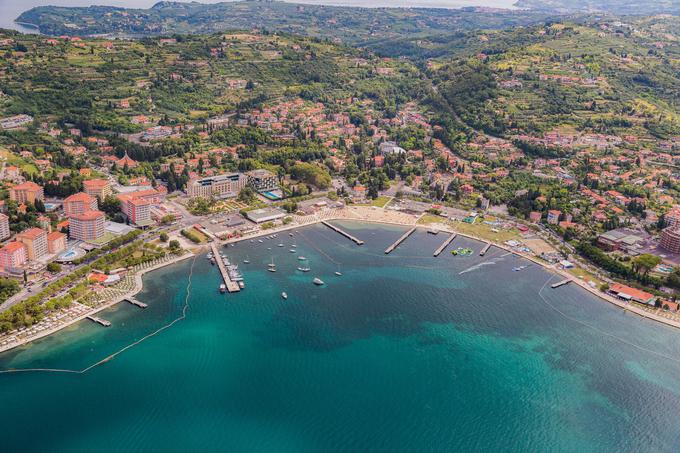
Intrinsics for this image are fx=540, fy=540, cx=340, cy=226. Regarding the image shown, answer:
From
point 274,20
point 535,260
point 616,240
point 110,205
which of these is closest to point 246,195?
point 110,205

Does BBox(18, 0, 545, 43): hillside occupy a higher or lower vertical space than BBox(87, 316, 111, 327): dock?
higher

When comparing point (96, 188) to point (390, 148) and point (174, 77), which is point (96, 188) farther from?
point (174, 77)

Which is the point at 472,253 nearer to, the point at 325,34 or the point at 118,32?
the point at 325,34

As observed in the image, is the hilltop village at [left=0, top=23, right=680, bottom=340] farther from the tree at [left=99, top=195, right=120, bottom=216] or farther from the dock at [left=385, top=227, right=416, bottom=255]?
the dock at [left=385, top=227, right=416, bottom=255]

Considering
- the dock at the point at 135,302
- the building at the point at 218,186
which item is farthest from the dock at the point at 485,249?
the dock at the point at 135,302

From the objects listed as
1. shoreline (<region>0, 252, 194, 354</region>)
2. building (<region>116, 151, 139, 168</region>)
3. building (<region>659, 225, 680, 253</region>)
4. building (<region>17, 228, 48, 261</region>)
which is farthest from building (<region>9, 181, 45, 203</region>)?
building (<region>659, 225, 680, 253</region>)

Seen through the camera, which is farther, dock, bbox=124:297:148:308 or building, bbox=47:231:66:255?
building, bbox=47:231:66:255
